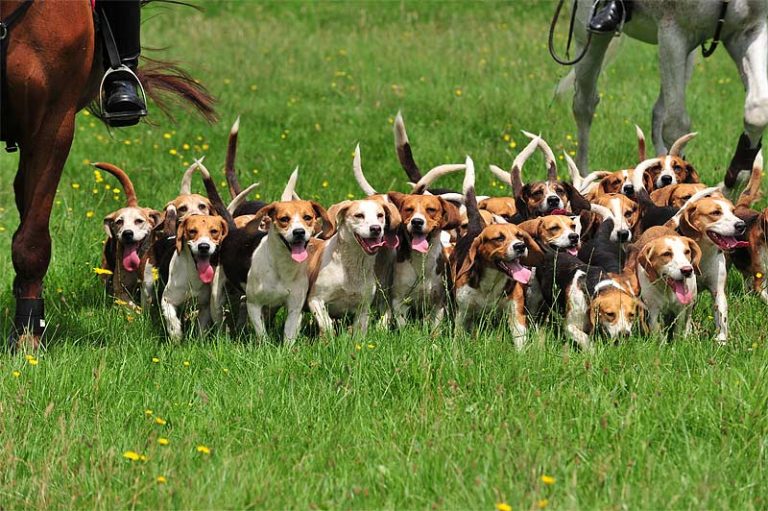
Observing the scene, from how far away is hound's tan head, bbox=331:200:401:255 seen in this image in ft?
24.1

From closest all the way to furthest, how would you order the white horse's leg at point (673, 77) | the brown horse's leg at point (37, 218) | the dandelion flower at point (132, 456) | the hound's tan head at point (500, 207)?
the dandelion flower at point (132, 456) → the brown horse's leg at point (37, 218) → the hound's tan head at point (500, 207) → the white horse's leg at point (673, 77)

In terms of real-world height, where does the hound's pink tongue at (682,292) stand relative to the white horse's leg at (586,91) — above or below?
below

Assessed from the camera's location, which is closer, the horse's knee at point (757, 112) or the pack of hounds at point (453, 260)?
the pack of hounds at point (453, 260)

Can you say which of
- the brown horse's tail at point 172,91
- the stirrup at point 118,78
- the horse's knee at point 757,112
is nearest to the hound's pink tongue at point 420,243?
the stirrup at point 118,78

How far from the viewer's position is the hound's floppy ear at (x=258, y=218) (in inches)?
296

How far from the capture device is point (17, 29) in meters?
6.48

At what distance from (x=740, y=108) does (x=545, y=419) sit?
31.0 ft

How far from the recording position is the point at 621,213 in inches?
321

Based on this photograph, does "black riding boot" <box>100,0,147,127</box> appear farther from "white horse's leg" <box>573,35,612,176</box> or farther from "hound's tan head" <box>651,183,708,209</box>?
"white horse's leg" <box>573,35,612,176</box>

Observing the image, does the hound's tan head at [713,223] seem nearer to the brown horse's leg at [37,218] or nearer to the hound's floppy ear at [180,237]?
the hound's floppy ear at [180,237]

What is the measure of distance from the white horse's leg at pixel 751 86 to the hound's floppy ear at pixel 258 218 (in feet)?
11.5

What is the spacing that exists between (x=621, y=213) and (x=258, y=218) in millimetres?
2316

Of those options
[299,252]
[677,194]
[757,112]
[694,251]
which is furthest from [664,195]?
[299,252]

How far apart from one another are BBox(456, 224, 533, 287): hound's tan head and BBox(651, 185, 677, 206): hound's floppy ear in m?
1.66
